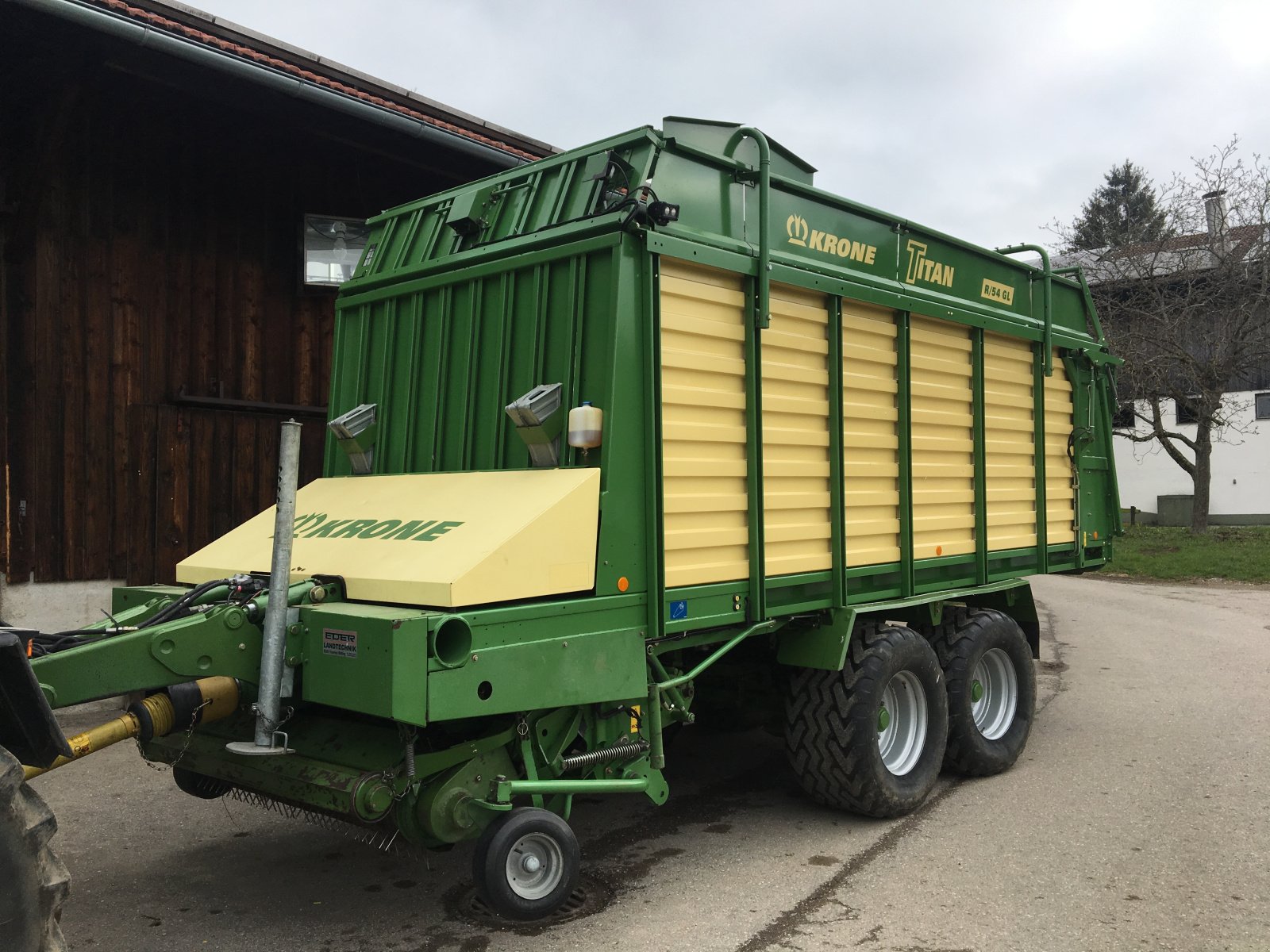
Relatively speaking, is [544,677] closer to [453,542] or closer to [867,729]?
[453,542]

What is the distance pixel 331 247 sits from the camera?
349 inches

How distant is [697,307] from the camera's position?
14.8 ft

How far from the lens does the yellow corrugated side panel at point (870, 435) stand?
17.4 ft

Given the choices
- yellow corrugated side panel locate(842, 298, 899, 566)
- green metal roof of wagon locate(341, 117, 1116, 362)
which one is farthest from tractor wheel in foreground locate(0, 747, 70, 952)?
yellow corrugated side panel locate(842, 298, 899, 566)

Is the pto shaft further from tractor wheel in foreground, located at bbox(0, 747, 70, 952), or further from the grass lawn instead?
the grass lawn

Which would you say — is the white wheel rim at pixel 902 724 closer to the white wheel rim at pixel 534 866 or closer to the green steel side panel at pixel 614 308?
the green steel side panel at pixel 614 308

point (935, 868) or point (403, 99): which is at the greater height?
point (403, 99)

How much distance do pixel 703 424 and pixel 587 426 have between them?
63cm

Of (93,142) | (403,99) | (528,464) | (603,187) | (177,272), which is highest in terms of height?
(403,99)

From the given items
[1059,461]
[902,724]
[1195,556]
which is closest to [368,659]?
[902,724]

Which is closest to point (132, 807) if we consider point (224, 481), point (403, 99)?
point (224, 481)

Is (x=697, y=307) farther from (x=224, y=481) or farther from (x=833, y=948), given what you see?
(x=224, y=481)

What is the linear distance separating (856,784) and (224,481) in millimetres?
5434

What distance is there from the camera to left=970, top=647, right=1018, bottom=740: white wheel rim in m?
6.45
